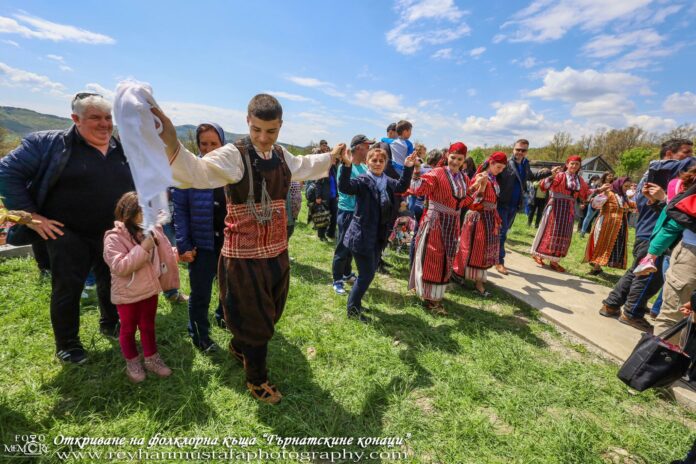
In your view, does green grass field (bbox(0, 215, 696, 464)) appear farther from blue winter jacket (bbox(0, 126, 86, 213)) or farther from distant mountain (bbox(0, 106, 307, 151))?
distant mountain (bbox(0, 106, 307, 151))

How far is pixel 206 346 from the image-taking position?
292 centimetres

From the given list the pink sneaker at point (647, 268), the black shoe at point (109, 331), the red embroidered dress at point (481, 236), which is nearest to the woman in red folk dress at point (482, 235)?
the red embroidered dress at point (481, 236)

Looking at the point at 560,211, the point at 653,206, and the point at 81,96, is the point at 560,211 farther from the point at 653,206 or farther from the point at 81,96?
the point at 81,96

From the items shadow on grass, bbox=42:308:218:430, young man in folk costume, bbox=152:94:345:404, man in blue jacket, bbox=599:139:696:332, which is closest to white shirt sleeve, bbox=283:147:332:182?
young man in folk costume, bbox=152:94:345:404

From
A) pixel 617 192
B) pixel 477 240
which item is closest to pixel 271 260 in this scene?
pixel 477 240

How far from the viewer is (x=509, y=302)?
4.54 m

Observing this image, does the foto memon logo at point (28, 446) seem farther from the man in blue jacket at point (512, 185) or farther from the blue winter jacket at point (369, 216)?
the man in blue jacket at point (512, 185)

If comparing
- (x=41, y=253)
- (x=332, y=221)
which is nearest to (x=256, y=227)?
(x=41, y=253)

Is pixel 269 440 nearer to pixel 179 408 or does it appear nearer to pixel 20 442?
pixel 179 408

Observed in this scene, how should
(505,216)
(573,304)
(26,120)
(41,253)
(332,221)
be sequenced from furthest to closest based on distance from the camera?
1. (26,120)
2. (332,221)
3. (505,216)
4. (573,304)
5. (41,253)

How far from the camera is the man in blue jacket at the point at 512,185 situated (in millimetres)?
5551

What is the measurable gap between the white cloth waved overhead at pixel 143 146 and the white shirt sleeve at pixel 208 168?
203 mm

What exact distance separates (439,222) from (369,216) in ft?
3.35

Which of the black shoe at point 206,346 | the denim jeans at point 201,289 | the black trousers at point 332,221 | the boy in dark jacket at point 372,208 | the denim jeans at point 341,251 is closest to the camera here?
the denim jeans at point 201,289
